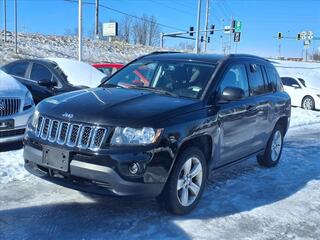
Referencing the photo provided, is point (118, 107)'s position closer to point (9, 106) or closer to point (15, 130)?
point (15, 130)

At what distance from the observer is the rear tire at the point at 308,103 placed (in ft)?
66.9

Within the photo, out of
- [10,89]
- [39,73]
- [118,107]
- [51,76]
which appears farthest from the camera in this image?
[39,73]

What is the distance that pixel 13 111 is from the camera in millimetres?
7172

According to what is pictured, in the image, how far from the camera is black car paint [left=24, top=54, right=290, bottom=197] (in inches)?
171

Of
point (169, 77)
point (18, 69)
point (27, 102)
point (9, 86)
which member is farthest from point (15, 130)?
point (18, 69)

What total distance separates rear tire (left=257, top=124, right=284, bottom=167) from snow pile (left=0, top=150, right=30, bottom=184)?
3772mm

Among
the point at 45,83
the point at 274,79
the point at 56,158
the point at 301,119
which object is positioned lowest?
the point at 301,119

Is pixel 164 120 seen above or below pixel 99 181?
above

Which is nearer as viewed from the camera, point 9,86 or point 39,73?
point 9,86

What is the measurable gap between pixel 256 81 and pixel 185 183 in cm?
244

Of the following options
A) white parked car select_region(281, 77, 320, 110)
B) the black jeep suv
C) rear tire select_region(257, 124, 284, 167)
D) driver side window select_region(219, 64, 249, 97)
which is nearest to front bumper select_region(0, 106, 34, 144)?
the black jeep suv

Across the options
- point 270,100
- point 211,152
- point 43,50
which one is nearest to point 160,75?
point 211,152

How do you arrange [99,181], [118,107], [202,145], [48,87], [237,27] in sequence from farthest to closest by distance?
[237,27] → [48,87] → [202,145] → [118,107] → [99,181]

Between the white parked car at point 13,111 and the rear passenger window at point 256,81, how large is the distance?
3564 mm
